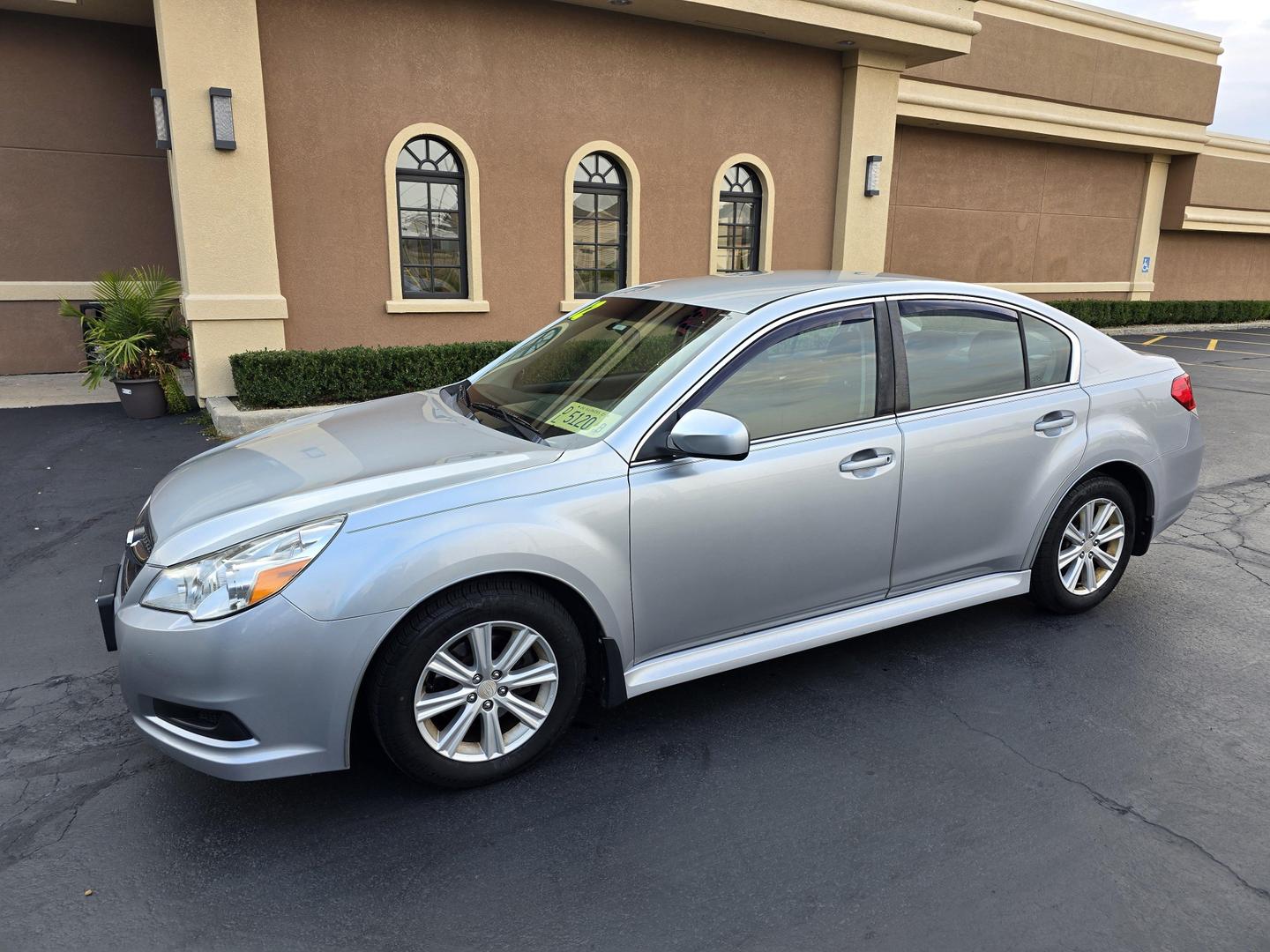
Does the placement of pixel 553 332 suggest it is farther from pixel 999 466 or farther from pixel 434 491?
pixel 999 466

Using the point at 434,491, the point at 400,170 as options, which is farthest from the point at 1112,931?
the point at 400,170

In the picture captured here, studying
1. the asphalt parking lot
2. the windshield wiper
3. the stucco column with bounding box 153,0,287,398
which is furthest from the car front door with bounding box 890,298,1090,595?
the stucco column with bounding box 153,0,287,398

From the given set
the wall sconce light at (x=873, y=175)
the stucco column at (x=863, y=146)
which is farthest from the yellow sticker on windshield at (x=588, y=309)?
the wall sconce light at (x=873, y=175)

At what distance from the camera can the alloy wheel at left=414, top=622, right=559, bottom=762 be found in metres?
3.10

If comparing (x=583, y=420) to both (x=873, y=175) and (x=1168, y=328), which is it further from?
(x=1168, y=328)

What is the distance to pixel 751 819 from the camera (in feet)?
10.3

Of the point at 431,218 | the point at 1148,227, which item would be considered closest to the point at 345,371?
the point at 431,218

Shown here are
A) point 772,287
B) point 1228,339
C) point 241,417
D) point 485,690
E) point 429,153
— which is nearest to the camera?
point 485,690

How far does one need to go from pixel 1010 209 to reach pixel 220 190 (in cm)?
1568

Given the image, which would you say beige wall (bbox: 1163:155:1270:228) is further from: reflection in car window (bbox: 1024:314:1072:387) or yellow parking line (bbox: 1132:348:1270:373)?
reflection in car window (bbox: 1024:314:1072:387)

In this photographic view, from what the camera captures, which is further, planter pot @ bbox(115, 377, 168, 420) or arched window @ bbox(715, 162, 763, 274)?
arched window @ bbox(715, 162, 763, 274)

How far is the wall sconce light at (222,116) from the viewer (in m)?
9.07

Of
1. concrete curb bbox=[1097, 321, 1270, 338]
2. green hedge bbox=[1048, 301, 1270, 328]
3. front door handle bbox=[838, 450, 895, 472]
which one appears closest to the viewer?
front door handle bbox=[838, 450, 895, 472]

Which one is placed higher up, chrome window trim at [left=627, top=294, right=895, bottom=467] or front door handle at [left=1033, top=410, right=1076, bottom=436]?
chrome window trim at [left=627, top=294, right=895, bottom=467]
